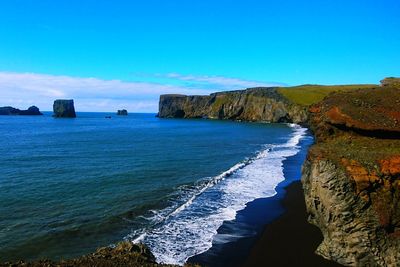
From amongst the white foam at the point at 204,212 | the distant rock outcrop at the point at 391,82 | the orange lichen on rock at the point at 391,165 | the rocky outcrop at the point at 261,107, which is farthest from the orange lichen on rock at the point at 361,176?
the rocky outcrop at the point at 261,107

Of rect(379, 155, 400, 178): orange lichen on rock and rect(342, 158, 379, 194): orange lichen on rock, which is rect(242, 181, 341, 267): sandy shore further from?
rect(379, 155, 400, 178): orange lichen on rock

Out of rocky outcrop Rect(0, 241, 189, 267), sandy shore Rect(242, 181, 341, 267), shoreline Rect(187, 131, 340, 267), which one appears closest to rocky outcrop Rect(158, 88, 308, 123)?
shoreline Rect(187, 131, 340, 267)

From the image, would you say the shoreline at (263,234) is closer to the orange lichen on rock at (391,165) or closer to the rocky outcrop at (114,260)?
the rocky outcrop at (114,260)

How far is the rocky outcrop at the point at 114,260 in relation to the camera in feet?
39.6

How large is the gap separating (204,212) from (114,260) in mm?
13099

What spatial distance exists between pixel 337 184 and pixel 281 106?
15332 centimetres

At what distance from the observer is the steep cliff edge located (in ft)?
50.6

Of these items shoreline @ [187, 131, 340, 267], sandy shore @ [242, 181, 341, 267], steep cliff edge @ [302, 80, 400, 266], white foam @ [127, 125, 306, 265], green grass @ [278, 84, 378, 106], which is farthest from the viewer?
green grass @ [278, 84, 378, 106]

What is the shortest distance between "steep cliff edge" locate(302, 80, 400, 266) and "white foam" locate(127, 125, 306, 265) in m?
6.10

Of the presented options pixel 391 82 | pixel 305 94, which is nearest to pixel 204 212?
pixel 391 82

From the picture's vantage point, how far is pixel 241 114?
188750 mm

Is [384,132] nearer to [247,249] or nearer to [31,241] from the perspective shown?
[247,249]

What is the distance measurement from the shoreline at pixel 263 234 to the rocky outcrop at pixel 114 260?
4.26 metres

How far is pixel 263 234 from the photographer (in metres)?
21.1
